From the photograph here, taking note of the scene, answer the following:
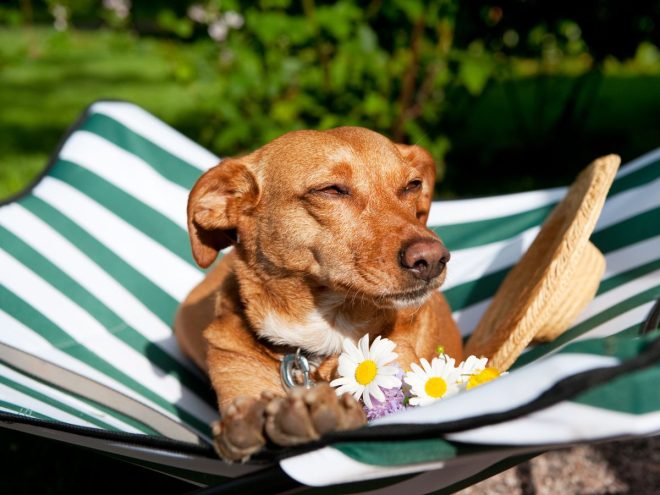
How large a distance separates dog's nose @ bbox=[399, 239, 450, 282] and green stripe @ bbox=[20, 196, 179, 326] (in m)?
1.80

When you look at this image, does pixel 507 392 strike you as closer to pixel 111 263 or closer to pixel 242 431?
pixel 242 431

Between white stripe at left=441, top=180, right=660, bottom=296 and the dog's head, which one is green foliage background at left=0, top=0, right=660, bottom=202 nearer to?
white stripe at left=441, top=180, right=660, bottom=296

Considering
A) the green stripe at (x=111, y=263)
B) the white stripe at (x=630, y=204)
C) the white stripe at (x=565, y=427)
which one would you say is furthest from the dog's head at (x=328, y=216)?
the white stripe at (x=630, y=204)

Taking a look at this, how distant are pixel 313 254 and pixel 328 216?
0.14 metres

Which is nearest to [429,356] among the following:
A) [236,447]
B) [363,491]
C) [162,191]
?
[363,491]

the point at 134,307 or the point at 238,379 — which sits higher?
the point at 134,307

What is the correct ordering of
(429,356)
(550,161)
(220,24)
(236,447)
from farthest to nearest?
(550,161), (220,24), (429,356), (236,447)

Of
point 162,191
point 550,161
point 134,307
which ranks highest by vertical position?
point 550,161

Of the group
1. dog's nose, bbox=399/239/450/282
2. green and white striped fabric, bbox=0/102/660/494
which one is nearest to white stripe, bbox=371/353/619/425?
green and white striped fabric, bbox=0/102/660/494

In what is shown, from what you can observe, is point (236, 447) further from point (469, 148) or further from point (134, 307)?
point (469, 148)

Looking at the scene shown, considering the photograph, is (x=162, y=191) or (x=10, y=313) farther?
(x=162, y=191)

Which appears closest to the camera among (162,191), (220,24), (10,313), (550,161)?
(10,313)

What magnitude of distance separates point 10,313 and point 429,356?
1808 mm

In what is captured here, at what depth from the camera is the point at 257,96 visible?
6.25 m
